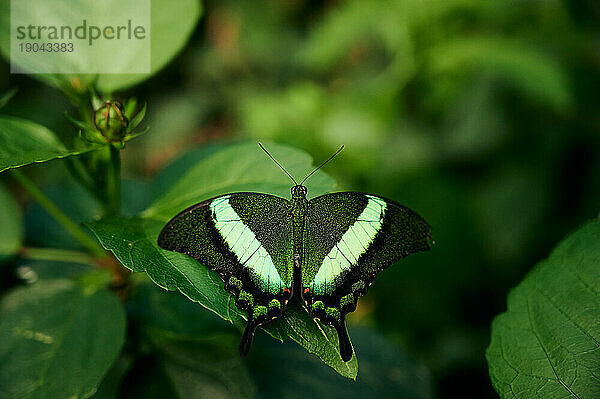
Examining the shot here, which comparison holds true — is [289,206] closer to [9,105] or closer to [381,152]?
[381,152]

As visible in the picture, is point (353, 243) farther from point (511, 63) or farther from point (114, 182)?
point (511, 63)

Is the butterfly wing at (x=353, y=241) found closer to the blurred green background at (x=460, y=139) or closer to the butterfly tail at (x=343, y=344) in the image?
the butterfly tail at (x=343, y=344)

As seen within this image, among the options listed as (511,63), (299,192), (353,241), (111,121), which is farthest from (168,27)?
(511,63)

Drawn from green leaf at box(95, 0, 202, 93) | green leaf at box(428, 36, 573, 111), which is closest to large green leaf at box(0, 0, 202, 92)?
green leaf at box(95, 0, 202, 93)

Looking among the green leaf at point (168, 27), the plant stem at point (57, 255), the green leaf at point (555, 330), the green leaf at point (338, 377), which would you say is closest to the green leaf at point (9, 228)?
the plant stem at point (57, 255)

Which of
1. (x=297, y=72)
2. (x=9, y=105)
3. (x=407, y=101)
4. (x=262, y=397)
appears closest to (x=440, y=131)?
(x=407, y=101)

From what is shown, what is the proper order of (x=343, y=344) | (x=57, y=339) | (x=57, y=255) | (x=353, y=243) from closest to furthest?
1. (x=343, y=344)
2. (x=353, y=243)
3. (x=57, y=339)
4. (x=57, y=255)
